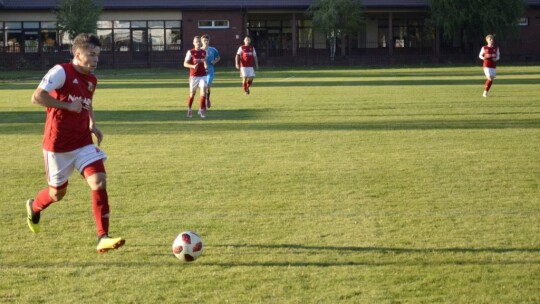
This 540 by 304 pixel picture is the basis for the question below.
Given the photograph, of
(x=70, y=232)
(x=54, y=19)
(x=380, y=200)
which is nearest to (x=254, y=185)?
(x=380, y=200)

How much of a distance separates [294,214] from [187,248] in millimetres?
2416

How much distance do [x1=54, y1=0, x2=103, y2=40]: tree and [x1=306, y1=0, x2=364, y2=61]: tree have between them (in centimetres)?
1491

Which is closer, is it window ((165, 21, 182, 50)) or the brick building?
the brick building

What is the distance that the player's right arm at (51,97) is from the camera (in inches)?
310

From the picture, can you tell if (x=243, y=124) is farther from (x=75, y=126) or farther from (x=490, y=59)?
(x=75, y=126)

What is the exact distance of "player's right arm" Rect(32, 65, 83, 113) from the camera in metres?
7.88

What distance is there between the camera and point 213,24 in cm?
6569

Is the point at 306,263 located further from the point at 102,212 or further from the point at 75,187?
the point at 75,187

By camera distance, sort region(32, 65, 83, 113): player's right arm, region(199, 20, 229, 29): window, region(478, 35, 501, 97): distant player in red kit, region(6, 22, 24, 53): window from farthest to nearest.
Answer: region(199, 20, 229, 29): window → region(6, 22, 24, 53): window → region(478, 35, 501, 97): distant player in red kit → region(32, 65, 83, 113): player's right arm

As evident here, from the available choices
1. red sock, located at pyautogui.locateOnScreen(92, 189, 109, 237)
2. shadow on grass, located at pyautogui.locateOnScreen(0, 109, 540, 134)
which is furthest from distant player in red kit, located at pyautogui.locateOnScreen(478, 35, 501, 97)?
red sock, located at pyautogui.locateOnScreen(92, 189, 109, 237)

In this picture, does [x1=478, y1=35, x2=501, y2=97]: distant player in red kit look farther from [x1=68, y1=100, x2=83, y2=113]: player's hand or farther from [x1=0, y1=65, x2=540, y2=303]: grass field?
[x1=68, y1=100, x2=83, y2=113]: player's hand

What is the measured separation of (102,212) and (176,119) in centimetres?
1369

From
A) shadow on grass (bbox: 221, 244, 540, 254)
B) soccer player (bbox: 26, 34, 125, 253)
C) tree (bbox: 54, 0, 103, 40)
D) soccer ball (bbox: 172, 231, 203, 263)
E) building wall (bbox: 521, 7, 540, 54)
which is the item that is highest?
tree (bbox: 54, 0, 103, 40)

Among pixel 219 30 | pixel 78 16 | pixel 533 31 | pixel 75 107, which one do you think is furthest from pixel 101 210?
pixel 533 31
